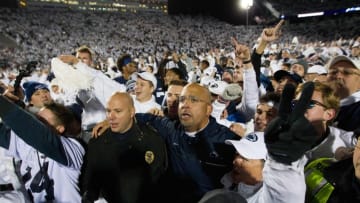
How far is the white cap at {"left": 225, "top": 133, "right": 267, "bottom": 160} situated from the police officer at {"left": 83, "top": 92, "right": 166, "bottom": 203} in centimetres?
72

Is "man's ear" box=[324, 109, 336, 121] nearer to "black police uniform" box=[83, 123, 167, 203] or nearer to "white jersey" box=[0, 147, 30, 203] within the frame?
"black police uniform" box=[83, 123, 167, 203]

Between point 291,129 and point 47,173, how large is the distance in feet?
5.81

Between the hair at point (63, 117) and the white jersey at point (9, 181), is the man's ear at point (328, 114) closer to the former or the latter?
the hair at point (63, 117)

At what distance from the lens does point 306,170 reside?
183cm

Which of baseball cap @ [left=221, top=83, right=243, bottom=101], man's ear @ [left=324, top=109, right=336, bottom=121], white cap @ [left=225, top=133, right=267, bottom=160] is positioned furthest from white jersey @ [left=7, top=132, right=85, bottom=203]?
baseball cap @ [left=221, top=83, right=243, bottom=101]

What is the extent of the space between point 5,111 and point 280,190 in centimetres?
146

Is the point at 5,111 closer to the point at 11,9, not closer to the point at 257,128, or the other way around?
the point at 257,128

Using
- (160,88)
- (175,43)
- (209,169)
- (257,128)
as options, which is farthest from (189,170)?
(175,43)

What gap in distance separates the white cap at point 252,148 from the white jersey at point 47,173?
1.08 m

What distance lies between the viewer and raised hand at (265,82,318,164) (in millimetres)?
1170

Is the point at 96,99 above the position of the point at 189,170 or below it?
above

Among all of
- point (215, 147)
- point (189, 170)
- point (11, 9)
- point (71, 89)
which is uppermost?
point (11, 9)

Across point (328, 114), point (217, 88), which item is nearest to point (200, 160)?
point (328, 114)

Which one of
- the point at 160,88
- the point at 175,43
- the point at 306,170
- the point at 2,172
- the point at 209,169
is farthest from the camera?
the point at 175,43
